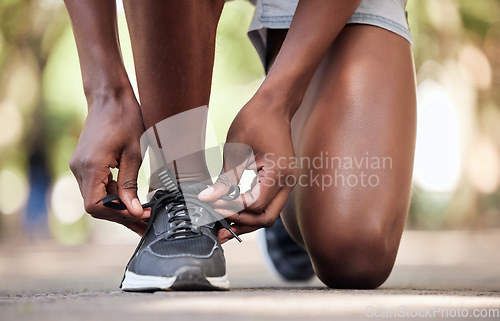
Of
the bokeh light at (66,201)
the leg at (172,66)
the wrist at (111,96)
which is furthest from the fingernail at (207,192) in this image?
the bokeh light at (66,201)

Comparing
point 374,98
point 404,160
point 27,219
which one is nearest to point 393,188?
point 404,160

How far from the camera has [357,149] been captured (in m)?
1.44

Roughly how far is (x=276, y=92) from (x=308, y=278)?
0.78 metres

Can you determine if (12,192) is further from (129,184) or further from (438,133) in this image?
(129,184)

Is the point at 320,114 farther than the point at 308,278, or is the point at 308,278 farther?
the point at 308,278

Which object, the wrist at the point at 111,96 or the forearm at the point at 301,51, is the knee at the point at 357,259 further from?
the wrist at the point at 111,96

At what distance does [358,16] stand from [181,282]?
78 cm

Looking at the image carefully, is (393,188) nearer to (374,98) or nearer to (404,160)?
(404,160)

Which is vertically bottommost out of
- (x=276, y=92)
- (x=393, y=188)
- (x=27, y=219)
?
(x=393, y=188)

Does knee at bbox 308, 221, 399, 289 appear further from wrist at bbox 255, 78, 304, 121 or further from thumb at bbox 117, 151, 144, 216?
thumb at bbox 117, 151, 144, 216

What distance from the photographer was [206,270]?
3.47 feet

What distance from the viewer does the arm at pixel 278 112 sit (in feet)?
3.65

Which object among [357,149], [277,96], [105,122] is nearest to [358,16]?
[357,149]

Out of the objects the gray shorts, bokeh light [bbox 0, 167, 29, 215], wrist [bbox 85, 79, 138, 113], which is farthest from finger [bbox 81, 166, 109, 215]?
bokeh light [bbox 0, 167, 29, 215]
